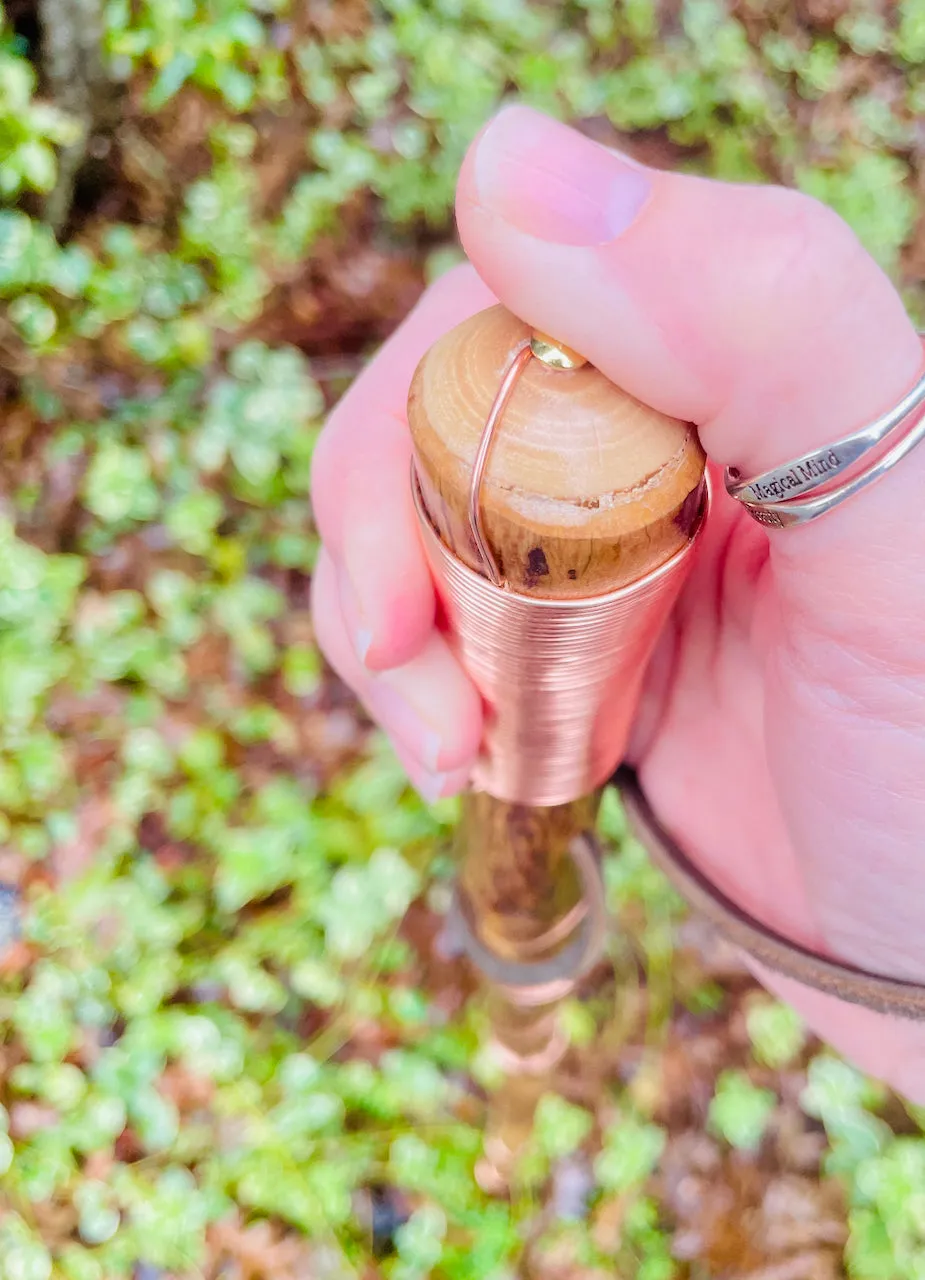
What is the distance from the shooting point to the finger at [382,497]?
0.65 m

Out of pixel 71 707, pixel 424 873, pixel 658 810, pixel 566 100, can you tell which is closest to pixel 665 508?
pixel 658 810

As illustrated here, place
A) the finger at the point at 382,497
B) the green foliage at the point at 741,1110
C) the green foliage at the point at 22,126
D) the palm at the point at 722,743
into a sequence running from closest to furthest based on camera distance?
the finger at the point at 382,497
the palm at the point at 722,743
the green foliage at the point at 22,126
the green foliage at the point at 741,1110

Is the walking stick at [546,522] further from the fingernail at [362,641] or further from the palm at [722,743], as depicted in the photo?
the palm at [722,743]

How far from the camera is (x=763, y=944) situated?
759 mm

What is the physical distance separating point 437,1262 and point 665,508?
3.85 ft

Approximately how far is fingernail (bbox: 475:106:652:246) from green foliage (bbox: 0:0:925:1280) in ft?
3.31

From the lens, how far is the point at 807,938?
890 mm

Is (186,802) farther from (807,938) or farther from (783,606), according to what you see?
(783,606)

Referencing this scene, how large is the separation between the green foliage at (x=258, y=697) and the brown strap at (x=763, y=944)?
20.3 inches

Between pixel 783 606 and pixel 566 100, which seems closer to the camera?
pixel 783 606

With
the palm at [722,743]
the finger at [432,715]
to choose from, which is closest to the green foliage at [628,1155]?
the palm at [722,743]

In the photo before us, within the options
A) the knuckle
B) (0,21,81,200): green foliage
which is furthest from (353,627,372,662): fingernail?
(0,21,81,200): green foliage

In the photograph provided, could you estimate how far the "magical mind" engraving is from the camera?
0.46 metres

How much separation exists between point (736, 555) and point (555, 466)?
0.45 m
